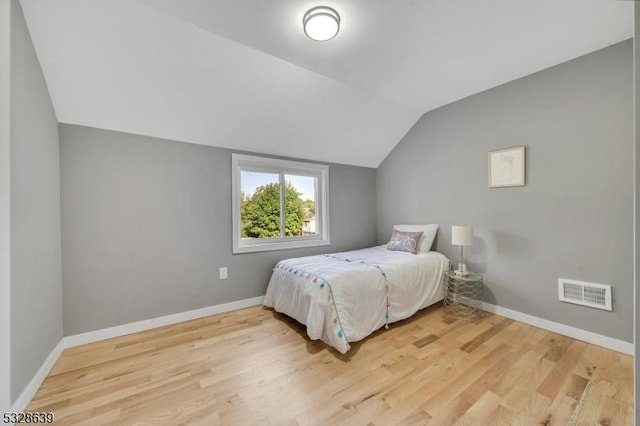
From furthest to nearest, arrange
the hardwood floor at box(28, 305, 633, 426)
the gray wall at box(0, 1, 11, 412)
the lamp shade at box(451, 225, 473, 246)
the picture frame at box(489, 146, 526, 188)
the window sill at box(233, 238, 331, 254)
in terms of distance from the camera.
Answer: the window sill at box(233, 238, 331, 254)
the lamp shade at box(451, 225, 473, 246)
the picture frame at box(489, 146, 526, 188)
the hardwood floor at box(28, 305, 633, 426)
the gray wall at box(0, 1, 11, 412)

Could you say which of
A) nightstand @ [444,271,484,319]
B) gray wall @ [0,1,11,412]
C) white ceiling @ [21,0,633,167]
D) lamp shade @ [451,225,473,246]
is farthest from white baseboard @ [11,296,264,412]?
lamp shade @ [451,225,473,246]

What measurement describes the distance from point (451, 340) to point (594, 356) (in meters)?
1.00

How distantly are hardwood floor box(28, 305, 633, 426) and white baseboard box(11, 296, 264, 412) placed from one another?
0.20 ft

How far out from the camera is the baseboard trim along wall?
62.2 inches

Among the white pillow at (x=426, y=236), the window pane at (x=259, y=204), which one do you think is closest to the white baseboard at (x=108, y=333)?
the window pane at (x=259, y=204)

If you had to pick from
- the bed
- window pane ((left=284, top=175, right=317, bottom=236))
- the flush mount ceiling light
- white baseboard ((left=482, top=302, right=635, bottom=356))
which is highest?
the flush mount ceiling light

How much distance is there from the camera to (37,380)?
158 cm

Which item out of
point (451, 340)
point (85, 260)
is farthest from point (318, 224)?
point (85, 260)

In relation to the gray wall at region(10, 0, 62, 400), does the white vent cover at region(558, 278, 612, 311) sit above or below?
below

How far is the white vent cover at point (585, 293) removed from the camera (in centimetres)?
204

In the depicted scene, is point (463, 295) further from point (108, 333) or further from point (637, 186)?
point (108, 333)

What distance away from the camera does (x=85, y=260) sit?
216 cm

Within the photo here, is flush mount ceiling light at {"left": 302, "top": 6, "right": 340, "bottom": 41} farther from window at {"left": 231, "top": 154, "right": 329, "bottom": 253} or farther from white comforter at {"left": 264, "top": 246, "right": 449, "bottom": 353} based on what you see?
white comforter at {"left": 264, "top": 246, "right": 449, "bottom": 353}

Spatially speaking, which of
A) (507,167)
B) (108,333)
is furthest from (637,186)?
(108,333)
